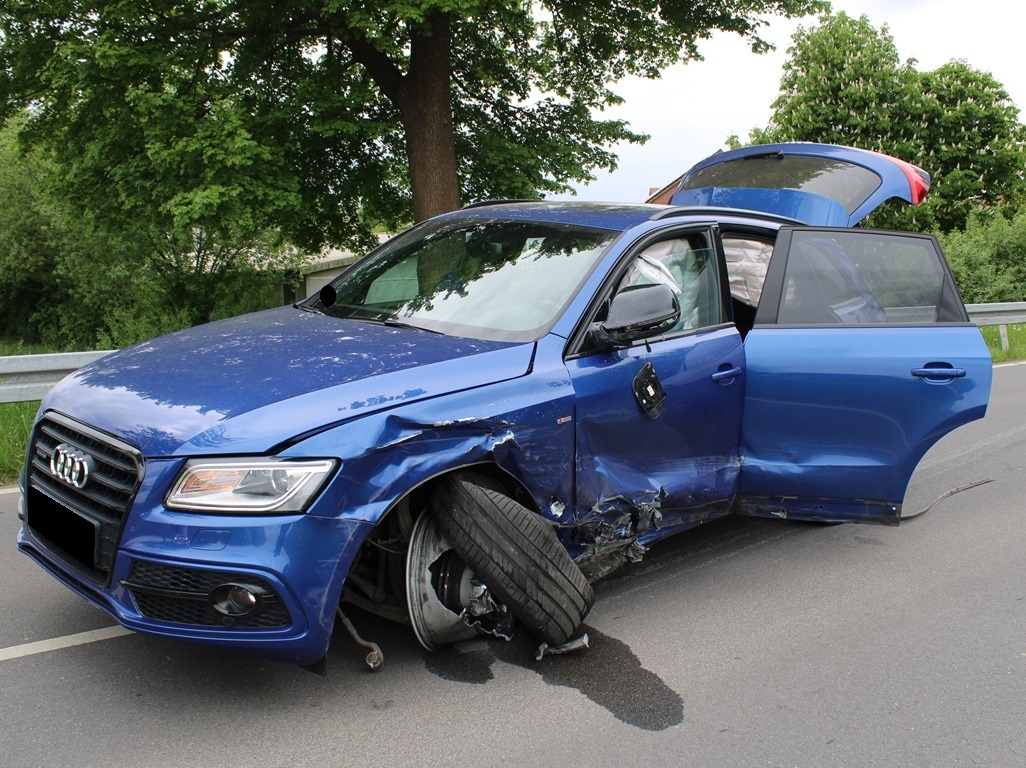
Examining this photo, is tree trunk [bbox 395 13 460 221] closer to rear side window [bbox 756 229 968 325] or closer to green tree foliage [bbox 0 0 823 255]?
green tree foliage [bbox 0 0 823 255]

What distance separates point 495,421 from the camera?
3404mm

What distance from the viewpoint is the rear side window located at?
4.80 meters

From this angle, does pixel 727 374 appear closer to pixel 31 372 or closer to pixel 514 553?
pixel 514 553

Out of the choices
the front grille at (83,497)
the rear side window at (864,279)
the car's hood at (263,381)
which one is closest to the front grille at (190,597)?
the front grille at (83,497)

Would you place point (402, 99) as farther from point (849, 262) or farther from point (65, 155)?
point (849, 262)

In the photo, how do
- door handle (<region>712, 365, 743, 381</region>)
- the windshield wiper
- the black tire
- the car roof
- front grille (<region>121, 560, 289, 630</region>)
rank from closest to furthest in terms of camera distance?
front grille (<region>121, 560, 289, 630</region>) → the black tire → the windshield wiper → door handle (<region>712, 365, 743, 381</region>) → the car roof

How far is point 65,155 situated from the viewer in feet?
47.1

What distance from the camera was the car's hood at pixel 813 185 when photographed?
6.39 m

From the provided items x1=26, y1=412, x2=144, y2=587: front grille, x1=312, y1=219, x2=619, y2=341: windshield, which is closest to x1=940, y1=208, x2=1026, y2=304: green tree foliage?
x1=312, y1=219, x2=619, y2=341: windshield

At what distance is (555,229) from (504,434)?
55.0 inches

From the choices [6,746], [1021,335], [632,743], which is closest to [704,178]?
[632,743]

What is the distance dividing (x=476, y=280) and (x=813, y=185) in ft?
11.2

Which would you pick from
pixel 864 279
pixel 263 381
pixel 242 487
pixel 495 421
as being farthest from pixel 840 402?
pixel 242 487

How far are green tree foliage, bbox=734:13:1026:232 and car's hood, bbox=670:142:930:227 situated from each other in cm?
3198
